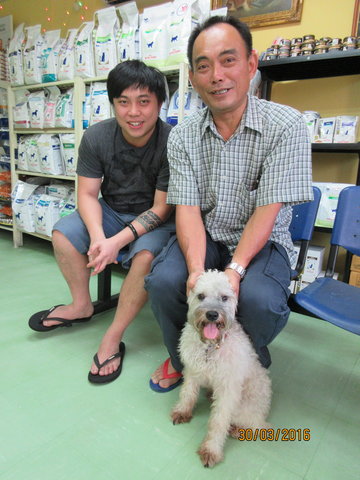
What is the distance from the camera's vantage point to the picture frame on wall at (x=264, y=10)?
218 cm

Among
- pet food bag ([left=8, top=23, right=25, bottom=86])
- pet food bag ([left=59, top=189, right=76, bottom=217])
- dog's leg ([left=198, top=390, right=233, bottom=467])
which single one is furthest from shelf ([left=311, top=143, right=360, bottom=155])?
pet food bag ([left=8, top=23, right=25, bottom=86])

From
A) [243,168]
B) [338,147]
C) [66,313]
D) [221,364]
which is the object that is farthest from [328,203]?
[66,313]

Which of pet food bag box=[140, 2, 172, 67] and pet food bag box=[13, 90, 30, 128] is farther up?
pet food bag box=[140, 2, 172, 67]

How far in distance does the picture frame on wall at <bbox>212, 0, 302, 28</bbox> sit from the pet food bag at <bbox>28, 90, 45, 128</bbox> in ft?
5.18

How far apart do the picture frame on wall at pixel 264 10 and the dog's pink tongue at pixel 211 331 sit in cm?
221

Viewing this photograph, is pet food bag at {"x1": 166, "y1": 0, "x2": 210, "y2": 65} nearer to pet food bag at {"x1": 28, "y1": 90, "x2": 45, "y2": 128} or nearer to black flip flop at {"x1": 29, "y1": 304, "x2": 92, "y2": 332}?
pet food bag at {"x1": 28, "y1": 90, "x2": 45, "y2": 128}

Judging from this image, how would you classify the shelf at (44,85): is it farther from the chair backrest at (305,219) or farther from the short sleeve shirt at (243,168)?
the chair backrest at (305,219)

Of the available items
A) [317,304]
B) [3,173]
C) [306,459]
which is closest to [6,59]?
[3,173]

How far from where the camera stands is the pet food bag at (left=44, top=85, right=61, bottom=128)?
8.87 feet

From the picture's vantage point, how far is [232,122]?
1.24 m

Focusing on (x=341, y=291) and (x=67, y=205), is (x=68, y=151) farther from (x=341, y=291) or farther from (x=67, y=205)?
(x=341, y=291)

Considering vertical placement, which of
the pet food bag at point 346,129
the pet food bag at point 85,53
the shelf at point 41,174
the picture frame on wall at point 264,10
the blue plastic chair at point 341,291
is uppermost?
the picture frame on wall at point 264,10

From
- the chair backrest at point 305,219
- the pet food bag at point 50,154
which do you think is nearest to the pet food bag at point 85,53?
the pet food bag at point 50,154

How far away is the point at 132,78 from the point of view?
4.66ft
